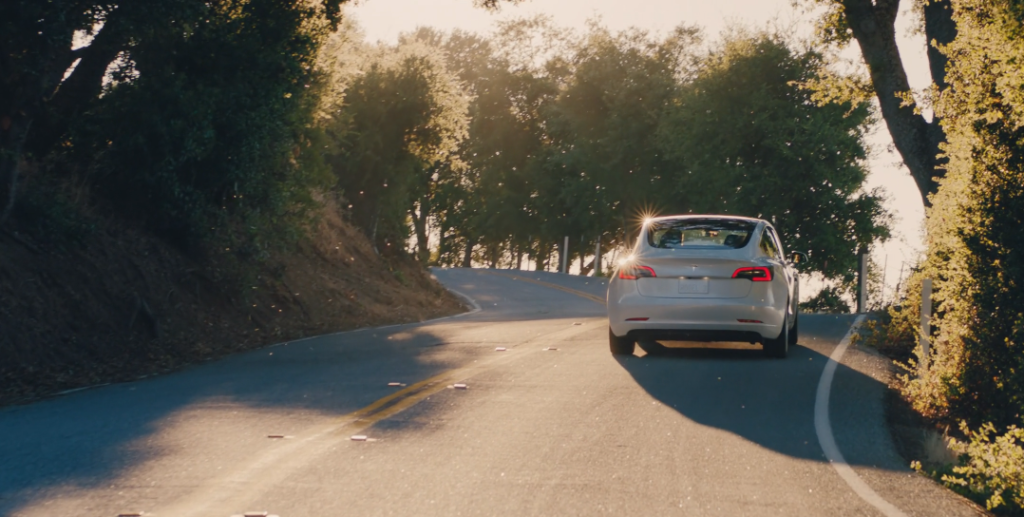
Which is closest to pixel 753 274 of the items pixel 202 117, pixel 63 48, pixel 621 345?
pixel 621 345

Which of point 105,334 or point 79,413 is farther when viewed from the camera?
point 105,334

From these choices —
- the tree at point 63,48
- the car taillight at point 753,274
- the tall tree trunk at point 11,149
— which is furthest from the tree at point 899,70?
the tall tree trunk at point 11,149

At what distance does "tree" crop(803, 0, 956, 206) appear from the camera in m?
15.9

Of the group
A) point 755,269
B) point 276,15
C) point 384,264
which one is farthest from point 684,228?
point 384,264

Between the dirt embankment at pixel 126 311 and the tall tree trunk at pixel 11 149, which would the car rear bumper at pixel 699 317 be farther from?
the tall tree trunk at pixel 11 149

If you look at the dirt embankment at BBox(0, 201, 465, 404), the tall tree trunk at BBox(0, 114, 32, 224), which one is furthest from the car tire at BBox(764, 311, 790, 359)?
the tall tree trunk at BBox(0, 114, 32, 224)

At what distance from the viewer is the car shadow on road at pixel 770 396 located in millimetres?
8570

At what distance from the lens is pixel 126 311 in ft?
50.8

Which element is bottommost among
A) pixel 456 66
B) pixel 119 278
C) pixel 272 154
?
pixel 119 278

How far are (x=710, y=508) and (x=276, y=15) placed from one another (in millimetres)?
12653

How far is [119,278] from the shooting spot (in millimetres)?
16109

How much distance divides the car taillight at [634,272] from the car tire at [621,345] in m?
0.79

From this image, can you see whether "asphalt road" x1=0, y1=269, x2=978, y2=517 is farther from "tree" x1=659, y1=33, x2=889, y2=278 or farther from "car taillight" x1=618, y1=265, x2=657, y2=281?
"tree" x1=659, y1=33, x2=889, y2=278

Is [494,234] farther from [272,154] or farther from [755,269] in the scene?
[755,269]
